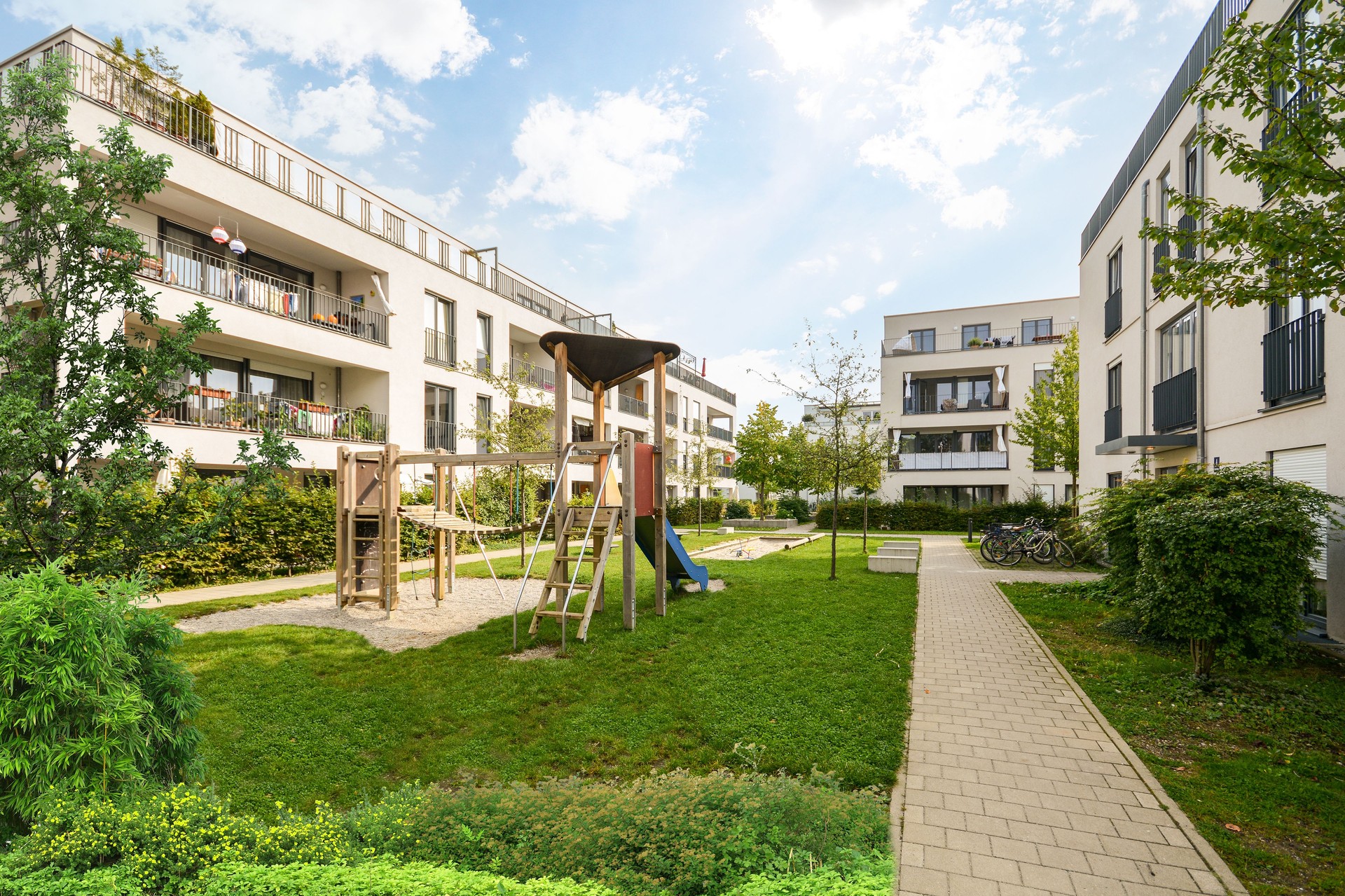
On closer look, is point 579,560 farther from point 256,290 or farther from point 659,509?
point 256,290

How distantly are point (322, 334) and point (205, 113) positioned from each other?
5639 millimetres

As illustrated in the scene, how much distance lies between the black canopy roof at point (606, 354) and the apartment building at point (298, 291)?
3.48 ft

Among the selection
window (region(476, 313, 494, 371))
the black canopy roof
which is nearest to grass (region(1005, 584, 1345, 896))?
the black canopy roof

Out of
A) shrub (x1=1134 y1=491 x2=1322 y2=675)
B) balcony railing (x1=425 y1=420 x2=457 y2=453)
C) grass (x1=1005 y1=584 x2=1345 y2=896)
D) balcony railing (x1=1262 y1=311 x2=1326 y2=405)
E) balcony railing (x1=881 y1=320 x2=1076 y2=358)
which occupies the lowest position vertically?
grass (x1=1005 y1=584 x2=1345 y2=896)

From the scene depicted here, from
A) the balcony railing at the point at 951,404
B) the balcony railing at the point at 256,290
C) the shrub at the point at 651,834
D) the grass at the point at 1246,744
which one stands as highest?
the balcony railing at the point at 256,290

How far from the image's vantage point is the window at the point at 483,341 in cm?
2473

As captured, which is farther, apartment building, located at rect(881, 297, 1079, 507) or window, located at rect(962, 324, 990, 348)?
window, located at rect(962, 324, 990, 348)

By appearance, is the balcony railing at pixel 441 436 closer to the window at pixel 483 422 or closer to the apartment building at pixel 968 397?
the window at pixel 483 422

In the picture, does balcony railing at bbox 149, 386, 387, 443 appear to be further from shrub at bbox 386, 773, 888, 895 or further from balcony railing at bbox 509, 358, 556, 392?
shrub at bbox 386, 773, 888, 895

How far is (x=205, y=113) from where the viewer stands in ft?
51.6

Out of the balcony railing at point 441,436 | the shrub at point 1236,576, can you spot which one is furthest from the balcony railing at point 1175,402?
the balcony railing at point 441,436

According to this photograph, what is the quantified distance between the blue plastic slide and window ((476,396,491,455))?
34.9 feet

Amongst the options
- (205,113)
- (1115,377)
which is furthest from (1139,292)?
(205,113)

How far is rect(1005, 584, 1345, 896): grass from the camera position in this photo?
3.74m
